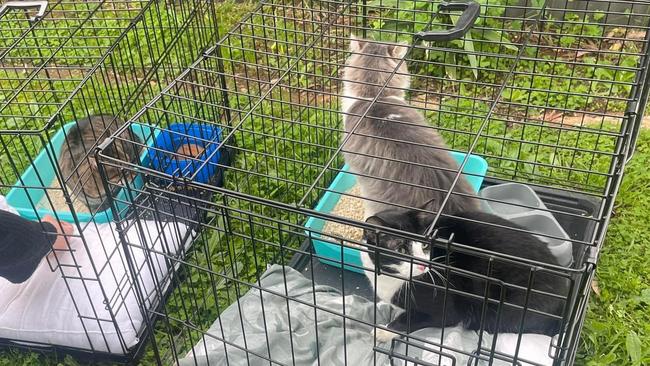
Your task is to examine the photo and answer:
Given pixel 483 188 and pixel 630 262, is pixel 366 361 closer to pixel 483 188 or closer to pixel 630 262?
pixel 483 188

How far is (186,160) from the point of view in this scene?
2.22 meters

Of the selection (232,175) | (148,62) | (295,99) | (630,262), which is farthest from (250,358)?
(148,62)

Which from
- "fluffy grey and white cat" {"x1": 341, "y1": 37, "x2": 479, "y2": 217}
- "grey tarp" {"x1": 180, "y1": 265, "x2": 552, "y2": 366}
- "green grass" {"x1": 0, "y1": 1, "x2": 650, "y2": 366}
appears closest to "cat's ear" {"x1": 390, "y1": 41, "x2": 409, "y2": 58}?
"fluffy grey and white cat" {"x1": 341, "y1": 37, "x2": 479, "y2": 217}

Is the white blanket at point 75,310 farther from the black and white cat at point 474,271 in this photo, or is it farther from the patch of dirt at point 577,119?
the patch of dirt at point 577,119

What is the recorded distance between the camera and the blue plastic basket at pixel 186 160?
1559 millimetres

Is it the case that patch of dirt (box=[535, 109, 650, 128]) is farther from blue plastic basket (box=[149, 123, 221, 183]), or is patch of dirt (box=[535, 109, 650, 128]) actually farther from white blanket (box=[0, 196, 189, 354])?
white blanket (box=[0, 196, 189, 354])

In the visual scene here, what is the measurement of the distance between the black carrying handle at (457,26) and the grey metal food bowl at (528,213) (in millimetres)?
679

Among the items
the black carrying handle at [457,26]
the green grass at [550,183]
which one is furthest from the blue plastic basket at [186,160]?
the black carrying handle at [457,26]

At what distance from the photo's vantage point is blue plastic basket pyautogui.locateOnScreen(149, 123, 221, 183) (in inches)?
61.4

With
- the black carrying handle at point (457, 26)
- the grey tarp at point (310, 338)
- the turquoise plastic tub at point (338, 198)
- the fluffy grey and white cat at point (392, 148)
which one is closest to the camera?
the black carrying handle at point (457, 26)

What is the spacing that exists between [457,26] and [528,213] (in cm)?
93

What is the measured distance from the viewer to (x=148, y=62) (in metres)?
3.85

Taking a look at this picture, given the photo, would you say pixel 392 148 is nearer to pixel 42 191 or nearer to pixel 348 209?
pixel 348 209

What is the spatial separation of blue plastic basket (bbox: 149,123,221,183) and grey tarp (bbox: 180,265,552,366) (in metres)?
0.49
